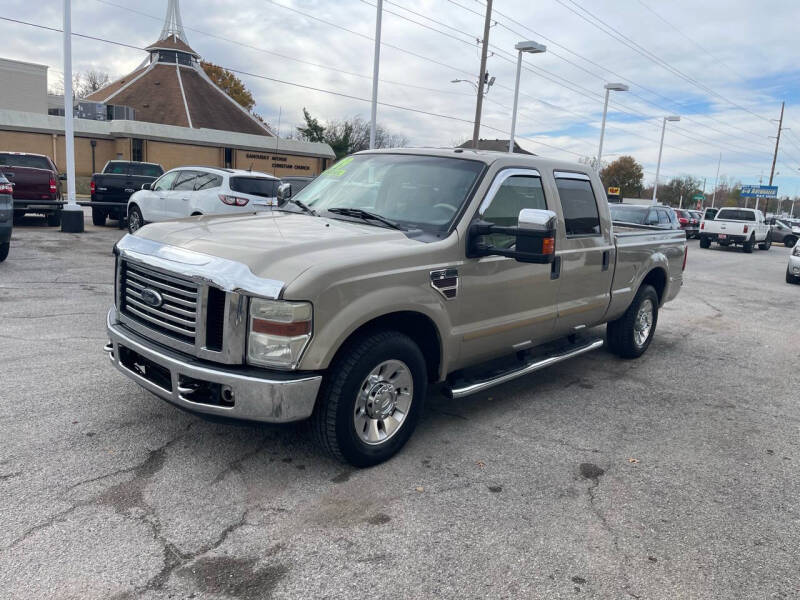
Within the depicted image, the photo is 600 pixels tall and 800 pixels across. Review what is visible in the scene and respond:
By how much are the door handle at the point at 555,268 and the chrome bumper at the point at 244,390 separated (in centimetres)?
240

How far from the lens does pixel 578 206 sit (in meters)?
5.43

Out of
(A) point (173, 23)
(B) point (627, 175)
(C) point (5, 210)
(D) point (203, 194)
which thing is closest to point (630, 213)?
(D) point (203, 194)

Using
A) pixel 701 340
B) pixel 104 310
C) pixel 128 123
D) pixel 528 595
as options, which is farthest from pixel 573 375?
pixel 128 123

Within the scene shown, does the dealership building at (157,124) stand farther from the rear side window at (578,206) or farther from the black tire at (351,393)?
the black tire at (351,393)

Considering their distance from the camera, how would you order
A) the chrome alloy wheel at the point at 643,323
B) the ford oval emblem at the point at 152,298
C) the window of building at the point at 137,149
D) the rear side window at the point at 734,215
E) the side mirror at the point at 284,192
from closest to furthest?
the ford oval emblem at the point at 152,298 → the side mirror at the point at 284,192 → the chrome alloy wheel at the point at 643,323 → the rear side window at the point at 734,215 → the window of building at the point at 137,149

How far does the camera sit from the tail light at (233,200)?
41.7 ft

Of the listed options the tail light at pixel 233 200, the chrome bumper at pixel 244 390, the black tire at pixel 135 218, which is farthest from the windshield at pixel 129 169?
the chrome bumper at pixel 244 390

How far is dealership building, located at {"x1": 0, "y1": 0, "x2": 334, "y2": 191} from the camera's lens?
39344 mm

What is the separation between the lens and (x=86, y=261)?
11.2 m

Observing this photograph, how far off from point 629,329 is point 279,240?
437cm

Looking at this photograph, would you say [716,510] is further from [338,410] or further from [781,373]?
[781,373]

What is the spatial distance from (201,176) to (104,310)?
6.49 metres

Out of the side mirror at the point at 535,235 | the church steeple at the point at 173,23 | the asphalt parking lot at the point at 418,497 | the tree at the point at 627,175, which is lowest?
the asphalt parking lot at the point at 418,497

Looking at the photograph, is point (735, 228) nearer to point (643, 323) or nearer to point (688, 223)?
point (688, 223)
